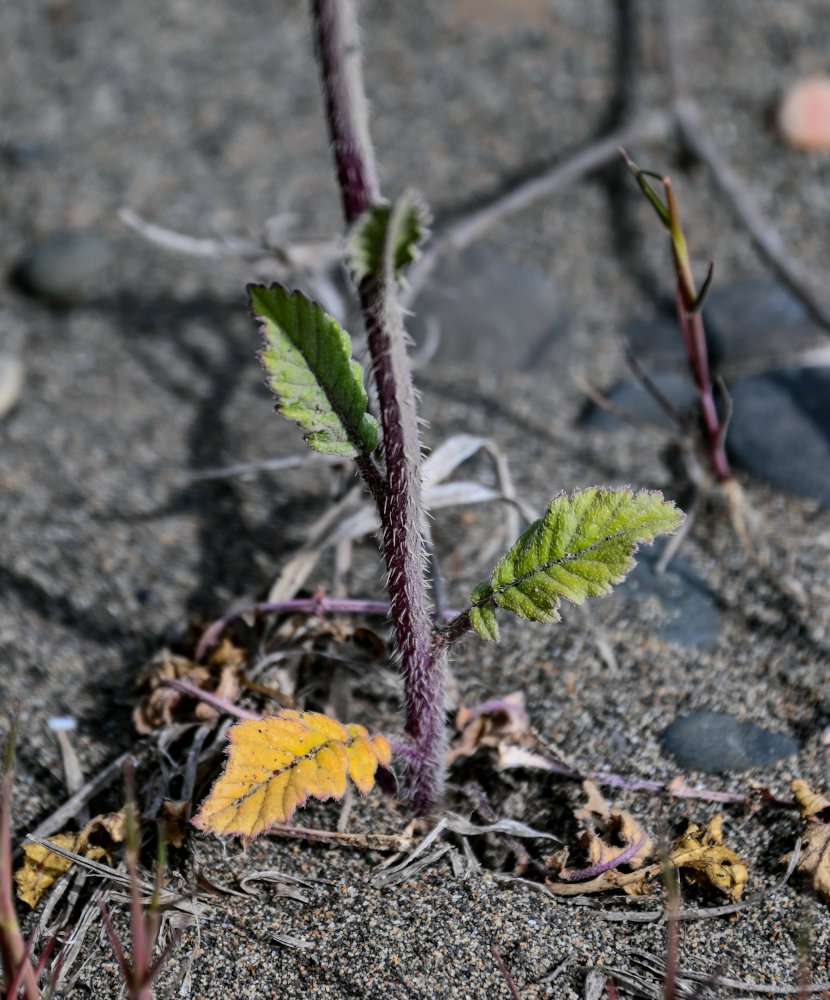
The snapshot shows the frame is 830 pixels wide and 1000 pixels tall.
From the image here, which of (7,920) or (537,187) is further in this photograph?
(537,187)

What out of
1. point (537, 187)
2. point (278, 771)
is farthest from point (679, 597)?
point (537, 187)

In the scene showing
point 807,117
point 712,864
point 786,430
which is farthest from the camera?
point 807,117

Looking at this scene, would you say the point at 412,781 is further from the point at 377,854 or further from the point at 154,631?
the point at 154,631

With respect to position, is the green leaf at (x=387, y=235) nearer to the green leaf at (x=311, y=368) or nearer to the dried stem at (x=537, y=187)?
the green leaf at (x=311, y=368)

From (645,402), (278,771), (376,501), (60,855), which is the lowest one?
(60,855)

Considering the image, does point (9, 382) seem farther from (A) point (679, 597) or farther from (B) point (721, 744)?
(B) point (721, 744)

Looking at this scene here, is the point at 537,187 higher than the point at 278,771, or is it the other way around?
the point at 537,187

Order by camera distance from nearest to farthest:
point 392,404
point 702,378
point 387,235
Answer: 1. point 387,235
2. point 392,404
3. point 702,378

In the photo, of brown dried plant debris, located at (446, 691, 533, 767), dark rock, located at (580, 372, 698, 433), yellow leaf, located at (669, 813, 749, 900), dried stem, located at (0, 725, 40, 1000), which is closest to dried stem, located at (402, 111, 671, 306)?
dark rock, located at (580, 372, 698, 433)
